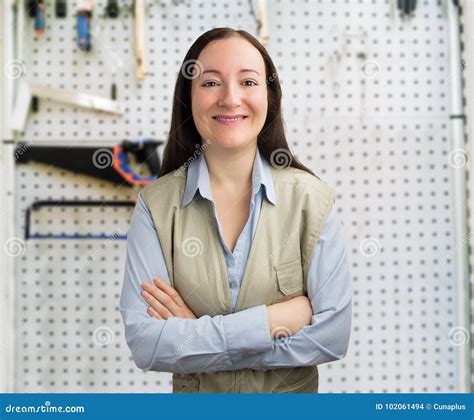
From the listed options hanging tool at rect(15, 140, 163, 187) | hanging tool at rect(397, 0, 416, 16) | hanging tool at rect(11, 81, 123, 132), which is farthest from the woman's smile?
hanging tool at rect(397, 0, 416, 16)

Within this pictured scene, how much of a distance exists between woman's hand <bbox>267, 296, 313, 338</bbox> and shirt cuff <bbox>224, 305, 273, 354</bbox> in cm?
2

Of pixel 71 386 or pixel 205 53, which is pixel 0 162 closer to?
pixel 71 386

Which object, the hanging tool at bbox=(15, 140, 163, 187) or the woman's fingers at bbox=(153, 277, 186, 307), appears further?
the hanging tool at bbox=(15, 140, 163, 187)

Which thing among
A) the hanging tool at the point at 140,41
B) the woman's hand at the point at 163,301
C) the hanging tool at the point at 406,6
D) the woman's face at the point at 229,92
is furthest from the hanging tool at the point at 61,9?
the woman's hand at the point at 163,301

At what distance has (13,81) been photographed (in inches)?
75.2

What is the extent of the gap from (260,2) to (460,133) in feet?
2.26

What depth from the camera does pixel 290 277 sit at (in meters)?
0.96

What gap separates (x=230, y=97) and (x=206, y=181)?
139mm

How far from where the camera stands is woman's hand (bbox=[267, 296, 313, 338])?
3.08ft

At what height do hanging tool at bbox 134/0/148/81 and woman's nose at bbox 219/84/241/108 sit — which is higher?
hanging tool at bbox 134/0/148/81

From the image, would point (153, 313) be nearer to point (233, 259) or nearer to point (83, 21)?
point (233, 259)

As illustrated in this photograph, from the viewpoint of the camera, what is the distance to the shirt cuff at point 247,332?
0.92 m

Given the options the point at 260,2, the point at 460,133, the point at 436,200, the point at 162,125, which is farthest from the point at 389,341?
the point at 260,2

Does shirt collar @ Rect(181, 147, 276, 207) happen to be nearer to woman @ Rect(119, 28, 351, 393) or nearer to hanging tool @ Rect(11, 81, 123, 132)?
woman @ Rect(119, 28, 351, 393)
